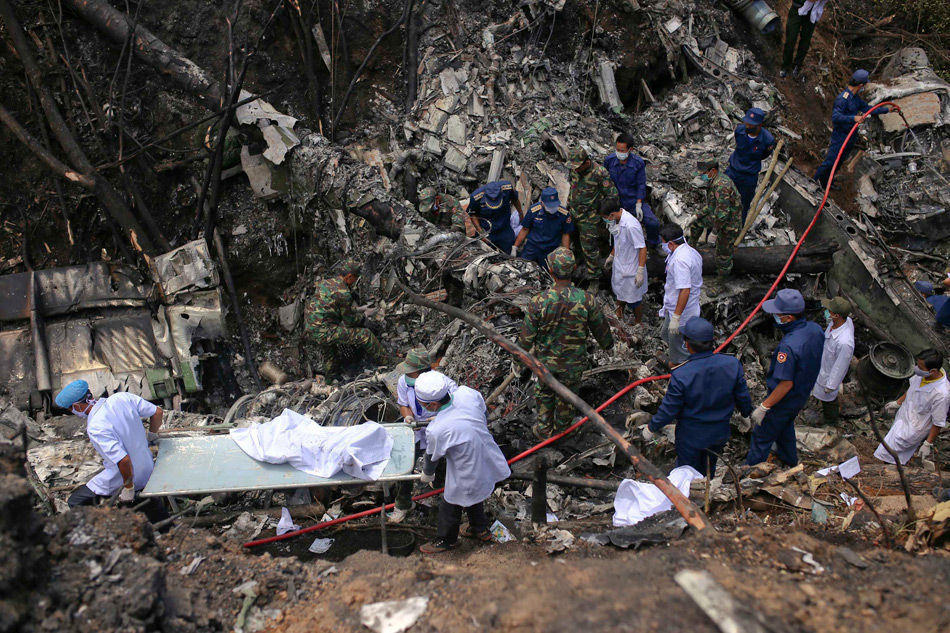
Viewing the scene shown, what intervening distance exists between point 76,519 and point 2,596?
67 cm

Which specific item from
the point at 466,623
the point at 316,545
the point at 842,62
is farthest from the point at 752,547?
the point at 842,62

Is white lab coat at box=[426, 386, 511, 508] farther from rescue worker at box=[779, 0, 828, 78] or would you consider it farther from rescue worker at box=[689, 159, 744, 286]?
rescue worker at box=[779, 0, 828, 78]

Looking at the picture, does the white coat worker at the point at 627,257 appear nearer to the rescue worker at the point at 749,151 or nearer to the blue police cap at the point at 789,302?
the blue police cap at the point at 789,302

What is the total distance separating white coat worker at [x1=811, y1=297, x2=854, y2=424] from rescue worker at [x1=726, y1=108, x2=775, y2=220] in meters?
2.18

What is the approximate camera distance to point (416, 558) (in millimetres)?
3799

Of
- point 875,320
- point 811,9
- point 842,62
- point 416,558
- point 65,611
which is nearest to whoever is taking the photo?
point 65,611

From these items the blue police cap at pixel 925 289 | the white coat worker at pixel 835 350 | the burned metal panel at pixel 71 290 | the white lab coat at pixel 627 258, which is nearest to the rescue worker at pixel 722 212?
the white lab coat at pixel 627 258

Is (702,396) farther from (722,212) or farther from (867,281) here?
(867,281)

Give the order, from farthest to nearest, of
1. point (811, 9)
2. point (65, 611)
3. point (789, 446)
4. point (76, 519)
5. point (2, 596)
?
point (811, 9)
point (789, 446)
point (76, 519)
point (65, 611)
point (2, 596)

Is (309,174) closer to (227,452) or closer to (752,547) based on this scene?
(227,452)

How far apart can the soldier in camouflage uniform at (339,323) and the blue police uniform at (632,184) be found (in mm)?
3256

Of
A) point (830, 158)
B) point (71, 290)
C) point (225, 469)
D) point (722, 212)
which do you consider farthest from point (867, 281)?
point (71, 290)

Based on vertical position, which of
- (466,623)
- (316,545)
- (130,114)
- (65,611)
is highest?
(130,114)

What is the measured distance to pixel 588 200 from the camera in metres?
6.79
